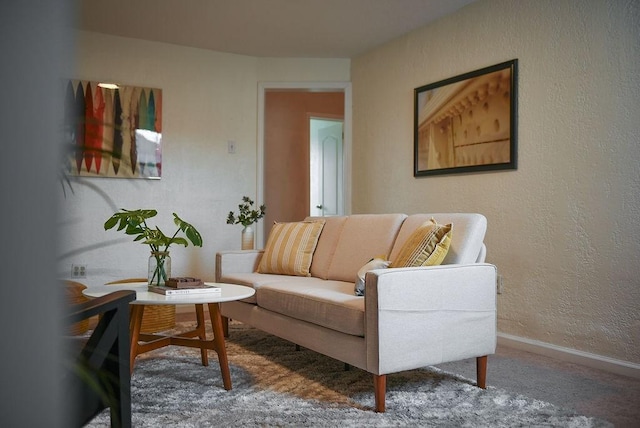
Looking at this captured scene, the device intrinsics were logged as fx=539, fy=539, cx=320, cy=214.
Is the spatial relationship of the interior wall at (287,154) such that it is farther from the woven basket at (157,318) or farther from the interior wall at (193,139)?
the woven basket at (157,318)

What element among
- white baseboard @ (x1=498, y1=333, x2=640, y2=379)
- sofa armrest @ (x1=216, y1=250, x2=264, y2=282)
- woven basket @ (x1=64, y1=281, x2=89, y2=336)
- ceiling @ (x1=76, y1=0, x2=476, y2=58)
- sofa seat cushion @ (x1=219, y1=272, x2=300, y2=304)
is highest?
ceiling @ (x1=76, y1=0, x2=476, y2=58)

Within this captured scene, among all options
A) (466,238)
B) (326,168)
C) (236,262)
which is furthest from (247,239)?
(326,168)

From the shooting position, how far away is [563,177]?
123 inches

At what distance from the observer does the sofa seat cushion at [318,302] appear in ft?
7.52

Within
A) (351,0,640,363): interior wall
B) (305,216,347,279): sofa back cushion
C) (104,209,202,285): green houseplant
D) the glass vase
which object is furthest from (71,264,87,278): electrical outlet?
(351,0,640,363): interior wall

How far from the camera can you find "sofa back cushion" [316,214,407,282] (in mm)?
3094

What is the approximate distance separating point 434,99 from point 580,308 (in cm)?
188

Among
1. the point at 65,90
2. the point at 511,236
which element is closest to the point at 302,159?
the point at 511,236

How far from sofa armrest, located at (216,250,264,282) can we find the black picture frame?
1465mm

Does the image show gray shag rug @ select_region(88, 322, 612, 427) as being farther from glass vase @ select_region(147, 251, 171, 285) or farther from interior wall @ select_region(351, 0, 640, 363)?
interior wall @ select_region(351, 0, 640, 363)

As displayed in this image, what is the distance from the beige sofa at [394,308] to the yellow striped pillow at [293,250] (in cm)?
32

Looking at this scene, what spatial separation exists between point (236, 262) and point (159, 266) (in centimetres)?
102

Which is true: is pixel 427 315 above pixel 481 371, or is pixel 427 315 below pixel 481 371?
above

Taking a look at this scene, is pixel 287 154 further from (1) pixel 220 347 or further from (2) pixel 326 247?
(1) pixel 220 347
